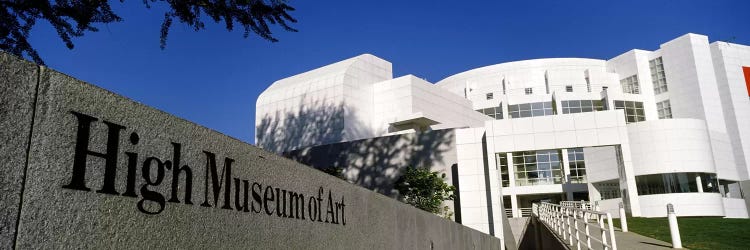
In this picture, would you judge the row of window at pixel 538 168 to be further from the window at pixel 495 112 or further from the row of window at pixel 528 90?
the row of window at pixel 528 90

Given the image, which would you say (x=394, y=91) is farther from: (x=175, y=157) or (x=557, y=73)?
(x=175, y=157)

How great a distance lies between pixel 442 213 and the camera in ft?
74.9

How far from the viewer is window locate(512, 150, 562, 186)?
1687 inches

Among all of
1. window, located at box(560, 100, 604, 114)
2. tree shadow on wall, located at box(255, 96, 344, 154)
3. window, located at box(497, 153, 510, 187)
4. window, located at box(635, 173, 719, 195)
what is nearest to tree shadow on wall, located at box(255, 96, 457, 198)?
tree shadow on wall, located at box(255, 96, 344, 154)

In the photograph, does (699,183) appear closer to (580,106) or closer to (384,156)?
(580,106)

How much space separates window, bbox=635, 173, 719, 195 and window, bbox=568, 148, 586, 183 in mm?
7190

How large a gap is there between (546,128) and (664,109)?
33.0 metres

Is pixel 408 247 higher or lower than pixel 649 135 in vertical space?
lower

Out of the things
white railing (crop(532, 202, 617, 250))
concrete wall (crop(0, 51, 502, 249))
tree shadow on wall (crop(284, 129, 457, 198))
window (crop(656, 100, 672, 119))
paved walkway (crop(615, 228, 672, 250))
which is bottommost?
paved walkway (crop(615, 228, 672, 250))

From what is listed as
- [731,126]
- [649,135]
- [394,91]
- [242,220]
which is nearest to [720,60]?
[731,126]

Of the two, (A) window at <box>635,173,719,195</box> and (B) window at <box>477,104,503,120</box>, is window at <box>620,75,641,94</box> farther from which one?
(A) window at <box>635,173,719,195</box>

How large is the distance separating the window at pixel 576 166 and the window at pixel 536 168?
1229 millimetres

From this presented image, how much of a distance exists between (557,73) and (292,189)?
55.5 m

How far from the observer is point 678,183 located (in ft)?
117
